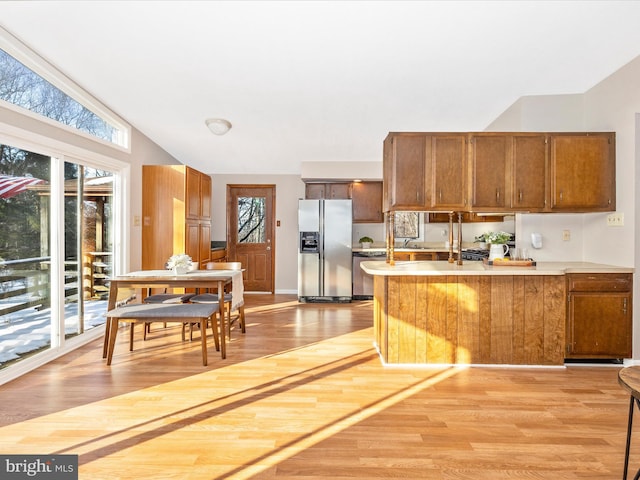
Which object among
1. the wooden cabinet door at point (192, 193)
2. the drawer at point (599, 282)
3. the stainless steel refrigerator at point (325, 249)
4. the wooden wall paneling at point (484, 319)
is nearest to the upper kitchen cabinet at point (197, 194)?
the wooden cabinet door at point (192, 193)

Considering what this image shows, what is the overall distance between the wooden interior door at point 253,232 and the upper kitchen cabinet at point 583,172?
4771 mm

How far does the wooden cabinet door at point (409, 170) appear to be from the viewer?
3.66 m

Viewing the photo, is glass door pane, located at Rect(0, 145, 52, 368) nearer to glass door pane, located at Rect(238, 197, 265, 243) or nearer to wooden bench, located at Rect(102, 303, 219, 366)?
wooden bench, located at Rect(102, 303, 219, 366)

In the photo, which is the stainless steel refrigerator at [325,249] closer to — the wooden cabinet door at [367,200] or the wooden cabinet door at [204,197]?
the wooden cabinet door at [367,200]

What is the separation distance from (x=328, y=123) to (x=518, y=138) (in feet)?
7.56

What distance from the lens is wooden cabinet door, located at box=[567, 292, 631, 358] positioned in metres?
3.44

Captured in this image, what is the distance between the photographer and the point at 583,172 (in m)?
3.66

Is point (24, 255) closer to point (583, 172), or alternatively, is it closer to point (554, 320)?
point (554, 320)

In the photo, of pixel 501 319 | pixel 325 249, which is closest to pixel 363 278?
pixel 325 249

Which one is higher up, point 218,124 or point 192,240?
point 218,124

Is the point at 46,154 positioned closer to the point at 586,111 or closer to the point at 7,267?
the point at 7,267

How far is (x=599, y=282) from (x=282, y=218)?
5.02m

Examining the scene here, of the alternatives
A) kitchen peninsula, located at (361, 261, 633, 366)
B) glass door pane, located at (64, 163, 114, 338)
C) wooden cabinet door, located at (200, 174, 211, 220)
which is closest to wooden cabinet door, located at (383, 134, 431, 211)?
kitchen peninsula, located at (361, 261, 633, 366)

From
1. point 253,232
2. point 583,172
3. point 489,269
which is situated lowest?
point 489,269
